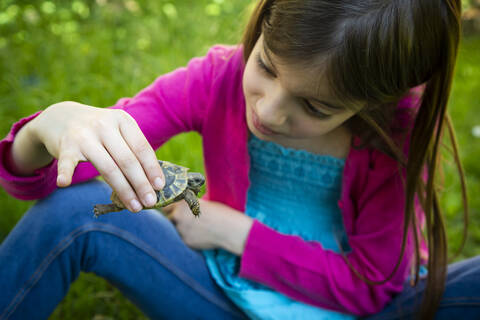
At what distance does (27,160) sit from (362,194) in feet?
3.68

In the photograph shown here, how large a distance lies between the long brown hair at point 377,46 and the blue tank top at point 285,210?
30 centimetres

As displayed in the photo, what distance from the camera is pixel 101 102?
2.38 metres

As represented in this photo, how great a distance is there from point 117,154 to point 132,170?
50 mm

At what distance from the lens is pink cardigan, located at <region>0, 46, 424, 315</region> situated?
4.69 ft

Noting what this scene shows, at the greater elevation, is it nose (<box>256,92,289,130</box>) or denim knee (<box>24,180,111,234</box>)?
nose (<box>256,92,289,130</box>)

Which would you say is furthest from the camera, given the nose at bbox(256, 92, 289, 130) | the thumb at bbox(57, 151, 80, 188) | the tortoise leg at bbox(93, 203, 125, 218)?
the nose at bbox(256, 92, 289, 130)

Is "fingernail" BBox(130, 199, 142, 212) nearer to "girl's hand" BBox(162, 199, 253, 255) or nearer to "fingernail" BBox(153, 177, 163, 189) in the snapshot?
"fingernail" BBox(153, 177, 163, 189)

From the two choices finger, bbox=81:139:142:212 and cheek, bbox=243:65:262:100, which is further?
cheek, bbox=243:65:262:100

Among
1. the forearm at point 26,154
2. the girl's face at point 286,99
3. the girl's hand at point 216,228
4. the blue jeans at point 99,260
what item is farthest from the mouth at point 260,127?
the forearm at point 26,154

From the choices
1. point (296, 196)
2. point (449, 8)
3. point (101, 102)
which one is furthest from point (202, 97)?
point (101, 102)

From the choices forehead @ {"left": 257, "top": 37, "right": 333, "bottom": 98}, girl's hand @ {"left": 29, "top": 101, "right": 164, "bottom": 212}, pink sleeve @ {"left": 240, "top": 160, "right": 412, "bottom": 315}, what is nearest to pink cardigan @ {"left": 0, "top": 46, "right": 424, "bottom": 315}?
pink sleeve @ {"left": 240, "top": 160, "right": 412, "bottom": 315}

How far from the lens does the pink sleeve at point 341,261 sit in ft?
4.77

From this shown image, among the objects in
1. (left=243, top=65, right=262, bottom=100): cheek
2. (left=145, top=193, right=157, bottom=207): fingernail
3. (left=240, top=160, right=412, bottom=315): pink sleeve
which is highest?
(left=243, top=65, right=262, bottom=100): cheek

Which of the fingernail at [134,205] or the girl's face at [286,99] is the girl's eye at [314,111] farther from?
the fingernail at [134,205]
